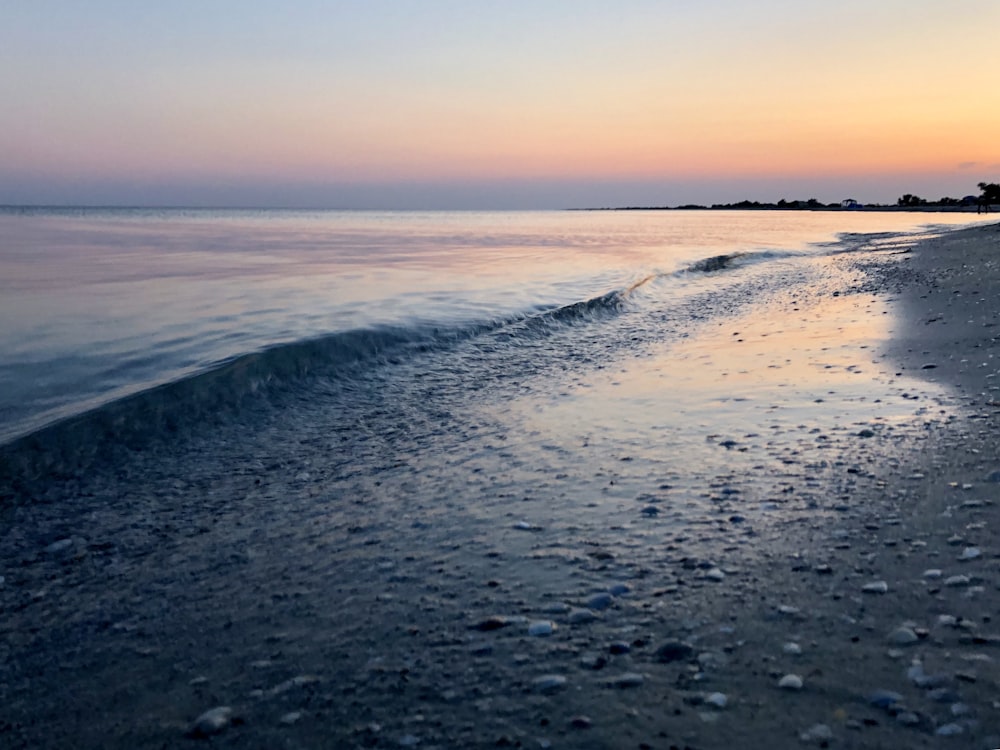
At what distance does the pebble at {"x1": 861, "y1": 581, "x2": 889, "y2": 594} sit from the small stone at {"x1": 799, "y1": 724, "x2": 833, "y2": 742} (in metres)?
1.17

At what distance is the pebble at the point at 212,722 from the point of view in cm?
294

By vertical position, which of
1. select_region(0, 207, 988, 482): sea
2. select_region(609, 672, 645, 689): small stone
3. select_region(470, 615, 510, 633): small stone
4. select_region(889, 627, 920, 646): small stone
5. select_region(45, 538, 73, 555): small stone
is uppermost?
select_region(0, 207, 988, 482): sea

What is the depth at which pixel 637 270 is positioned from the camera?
90.4ft

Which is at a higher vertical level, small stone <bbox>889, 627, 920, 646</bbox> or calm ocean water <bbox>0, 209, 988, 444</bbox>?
calm ocean water <bbox>0, 209, 988, 444</bbox>

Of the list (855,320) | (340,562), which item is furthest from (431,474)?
(855,320)

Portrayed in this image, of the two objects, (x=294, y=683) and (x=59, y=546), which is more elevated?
(x=294, y=683)

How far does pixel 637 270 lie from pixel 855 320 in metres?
15.1

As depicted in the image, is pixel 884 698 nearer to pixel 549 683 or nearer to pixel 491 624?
pixel 549 683

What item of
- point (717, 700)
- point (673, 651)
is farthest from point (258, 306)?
point (717, 700)

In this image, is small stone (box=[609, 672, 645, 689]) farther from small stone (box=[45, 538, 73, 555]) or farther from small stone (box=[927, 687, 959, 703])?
small stone (box=[45, 538, 73, 555])

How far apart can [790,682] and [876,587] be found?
41.0 inches

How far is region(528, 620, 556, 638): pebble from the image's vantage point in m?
3.51

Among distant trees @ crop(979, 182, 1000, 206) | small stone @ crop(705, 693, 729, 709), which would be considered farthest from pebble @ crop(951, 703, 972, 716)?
distant trees @ crop(979, 182, 1000, 206)

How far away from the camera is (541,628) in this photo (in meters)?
3.55
